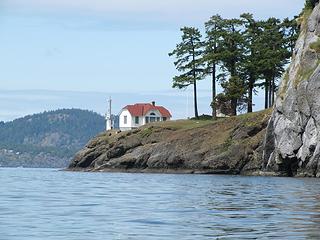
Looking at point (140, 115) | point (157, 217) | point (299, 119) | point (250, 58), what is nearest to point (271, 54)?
point (250, 58)

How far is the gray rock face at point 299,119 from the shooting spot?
77625mm

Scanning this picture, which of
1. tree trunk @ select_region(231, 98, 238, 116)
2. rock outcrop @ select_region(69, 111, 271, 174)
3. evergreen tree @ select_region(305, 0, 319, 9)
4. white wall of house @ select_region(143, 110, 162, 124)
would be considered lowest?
rock outcrop @ select_region(69, 111, 271, 174)

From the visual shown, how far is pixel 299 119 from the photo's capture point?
265ft

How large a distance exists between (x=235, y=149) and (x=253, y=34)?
105 feet

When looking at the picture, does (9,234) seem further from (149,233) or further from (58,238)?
(149,233)

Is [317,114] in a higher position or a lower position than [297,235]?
higher

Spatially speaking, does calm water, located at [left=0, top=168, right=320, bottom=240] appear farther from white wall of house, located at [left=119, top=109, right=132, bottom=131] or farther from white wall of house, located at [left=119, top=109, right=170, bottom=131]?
white wall of house, located at [left=119, top=109, right=132, bottom=131]

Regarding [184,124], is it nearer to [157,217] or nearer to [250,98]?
[250,98]

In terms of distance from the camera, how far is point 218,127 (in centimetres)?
10200

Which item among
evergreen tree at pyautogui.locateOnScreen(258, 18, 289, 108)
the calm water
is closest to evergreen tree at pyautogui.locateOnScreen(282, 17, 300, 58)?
evergreen tree at pyautogui.locateOnScreen(258, 18, 289, 108)

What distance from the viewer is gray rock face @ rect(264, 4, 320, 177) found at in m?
77.6

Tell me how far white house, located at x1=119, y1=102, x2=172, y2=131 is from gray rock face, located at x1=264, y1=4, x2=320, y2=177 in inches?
2663

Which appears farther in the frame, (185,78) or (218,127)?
(185,78)

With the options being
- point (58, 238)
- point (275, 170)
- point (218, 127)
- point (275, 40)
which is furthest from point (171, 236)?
point (275, 40)
